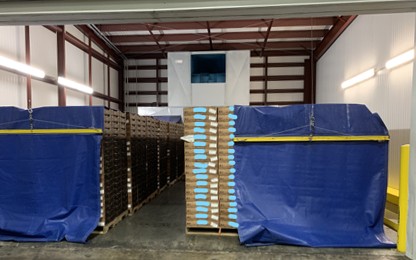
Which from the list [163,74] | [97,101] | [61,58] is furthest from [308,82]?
[61,58]

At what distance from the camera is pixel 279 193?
4203 millimetres

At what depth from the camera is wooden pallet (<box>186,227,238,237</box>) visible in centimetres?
438

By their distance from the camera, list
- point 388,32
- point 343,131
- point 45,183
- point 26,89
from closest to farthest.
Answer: point 343,131
point 45,183
point 388,32
point 26,89

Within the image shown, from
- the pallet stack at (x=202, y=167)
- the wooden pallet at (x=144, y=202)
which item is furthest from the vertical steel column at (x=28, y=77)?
the pallet stack at (x=202, y=167)

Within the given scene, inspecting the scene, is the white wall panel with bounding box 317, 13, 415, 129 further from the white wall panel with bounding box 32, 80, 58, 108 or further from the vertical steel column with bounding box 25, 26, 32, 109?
the white wall panel with bounding box 32, 80, 58, 108

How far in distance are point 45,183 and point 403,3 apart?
5613 millimetres

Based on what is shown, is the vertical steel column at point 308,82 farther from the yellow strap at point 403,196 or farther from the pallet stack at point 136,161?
the yellow strap at point 403,196

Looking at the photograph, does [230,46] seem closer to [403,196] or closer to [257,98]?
[257,98]

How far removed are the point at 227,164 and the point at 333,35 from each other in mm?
8587

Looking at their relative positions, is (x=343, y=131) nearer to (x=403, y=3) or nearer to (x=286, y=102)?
(x=403, y=3)

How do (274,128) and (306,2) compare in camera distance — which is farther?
(274,128)

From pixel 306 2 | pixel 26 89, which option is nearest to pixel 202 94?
pixel 26 89

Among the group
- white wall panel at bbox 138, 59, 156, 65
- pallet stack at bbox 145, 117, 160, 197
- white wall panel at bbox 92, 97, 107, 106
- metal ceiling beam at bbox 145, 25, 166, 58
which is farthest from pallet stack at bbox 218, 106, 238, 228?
white wall panel at bbox 138, 59, 156, 65

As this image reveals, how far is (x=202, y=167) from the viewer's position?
4.34m
